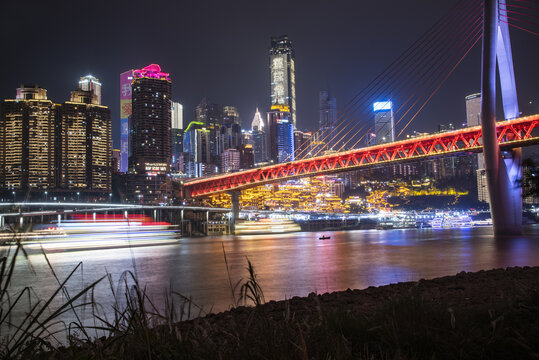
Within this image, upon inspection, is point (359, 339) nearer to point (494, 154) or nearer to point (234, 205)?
point (494, 154)

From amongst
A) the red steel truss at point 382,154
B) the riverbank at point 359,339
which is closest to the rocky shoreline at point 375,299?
the riverbank at point 359,339

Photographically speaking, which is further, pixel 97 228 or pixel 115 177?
pixel 115 177

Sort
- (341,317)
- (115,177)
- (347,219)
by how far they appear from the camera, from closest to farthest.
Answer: (341,317), (347,219), (115,177)

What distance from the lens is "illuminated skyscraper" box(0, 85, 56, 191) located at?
135 meters

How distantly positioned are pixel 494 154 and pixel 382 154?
20582 millimetres

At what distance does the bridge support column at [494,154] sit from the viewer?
35.9 meters

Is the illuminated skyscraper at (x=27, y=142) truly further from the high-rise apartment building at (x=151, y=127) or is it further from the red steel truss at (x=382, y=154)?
the red steel truss at (x=382, y=154)

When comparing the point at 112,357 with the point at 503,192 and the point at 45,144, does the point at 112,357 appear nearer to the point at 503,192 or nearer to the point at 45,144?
the point at 503,192

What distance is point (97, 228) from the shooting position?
43.8 metres

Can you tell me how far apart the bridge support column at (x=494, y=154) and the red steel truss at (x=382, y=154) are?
5.36 m

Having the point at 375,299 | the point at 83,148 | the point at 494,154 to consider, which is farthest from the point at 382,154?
the point at 83,148

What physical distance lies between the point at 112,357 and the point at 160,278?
1703 cm

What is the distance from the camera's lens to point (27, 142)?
141 m

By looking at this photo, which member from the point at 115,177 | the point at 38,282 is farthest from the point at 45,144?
the point at 38,282
